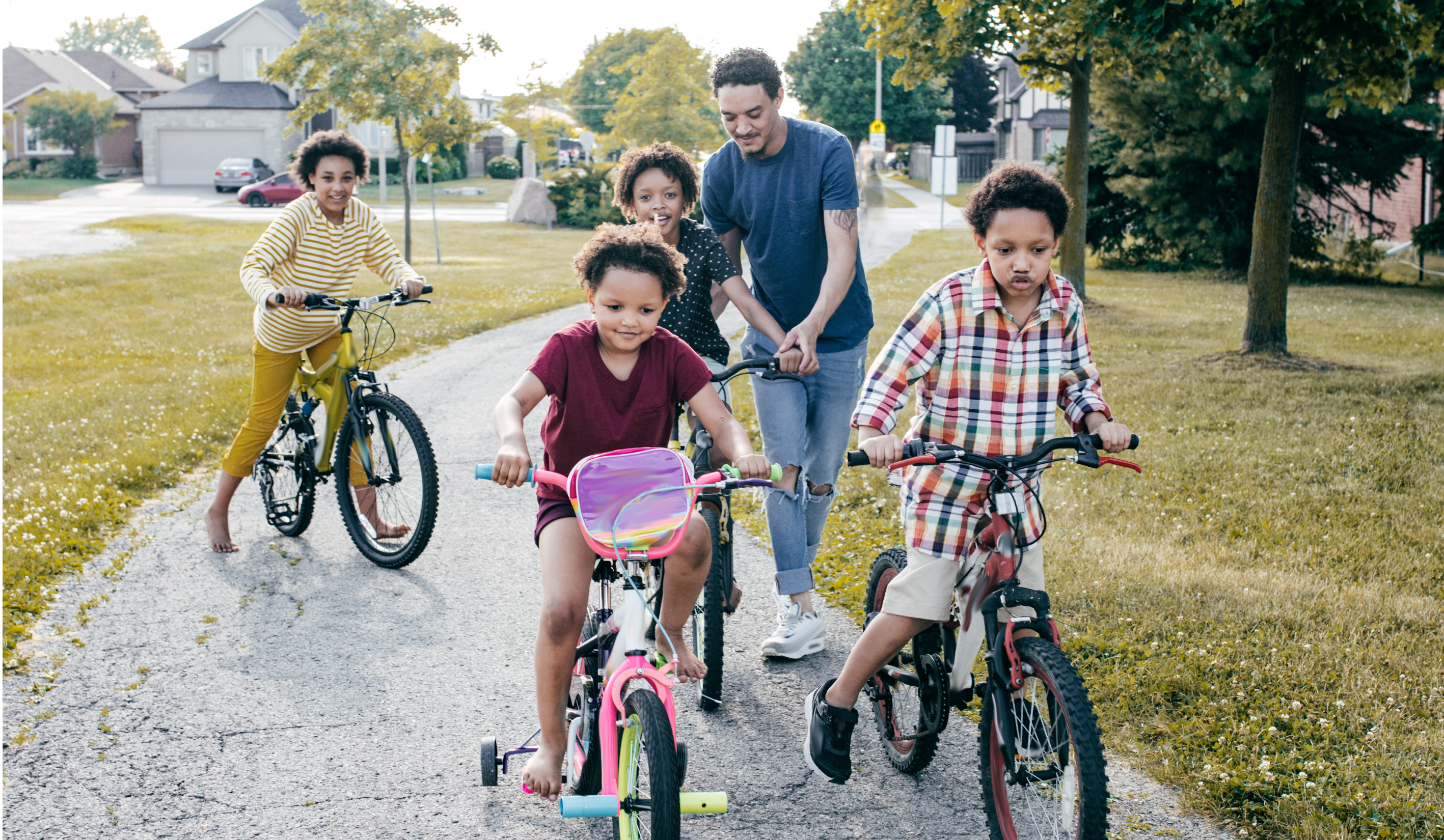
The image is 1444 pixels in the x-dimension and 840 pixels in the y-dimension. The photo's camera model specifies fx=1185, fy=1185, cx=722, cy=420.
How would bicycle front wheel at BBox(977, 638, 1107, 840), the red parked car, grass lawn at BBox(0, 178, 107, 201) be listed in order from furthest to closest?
grass lawn at BBox(0, 178, 107, 201), the red parked car, bicycle front wheel at BBox(977, 638, 1107, 840)

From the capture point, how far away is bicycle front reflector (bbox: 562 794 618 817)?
282 centimetres

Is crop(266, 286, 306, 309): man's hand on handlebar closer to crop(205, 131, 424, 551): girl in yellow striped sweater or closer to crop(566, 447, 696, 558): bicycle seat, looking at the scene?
crop(205, 131, 424, 551): girl in yellow striped sweater

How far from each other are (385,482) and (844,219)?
108 inches

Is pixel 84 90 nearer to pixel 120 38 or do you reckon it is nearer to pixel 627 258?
pixel 627 258

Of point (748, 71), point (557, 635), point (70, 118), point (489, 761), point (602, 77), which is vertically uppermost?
point (602, 77)

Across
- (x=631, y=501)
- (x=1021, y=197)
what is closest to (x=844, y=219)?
(x=1021, y=197)

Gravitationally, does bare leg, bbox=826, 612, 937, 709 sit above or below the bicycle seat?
below

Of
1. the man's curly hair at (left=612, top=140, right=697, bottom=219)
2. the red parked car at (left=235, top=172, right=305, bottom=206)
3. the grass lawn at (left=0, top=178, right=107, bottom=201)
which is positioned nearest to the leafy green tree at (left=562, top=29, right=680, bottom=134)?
the grass lawn at (left=0, top=178, right=107, bottom=201)

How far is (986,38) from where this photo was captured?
15.1 meters

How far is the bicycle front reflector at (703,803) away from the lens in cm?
290

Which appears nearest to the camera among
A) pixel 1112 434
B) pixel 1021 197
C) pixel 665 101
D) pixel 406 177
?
pixel 1112 434

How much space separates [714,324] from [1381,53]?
8356mm

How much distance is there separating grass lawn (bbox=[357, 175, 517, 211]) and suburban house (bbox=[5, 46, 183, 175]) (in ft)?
56.4

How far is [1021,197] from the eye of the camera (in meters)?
3.28
